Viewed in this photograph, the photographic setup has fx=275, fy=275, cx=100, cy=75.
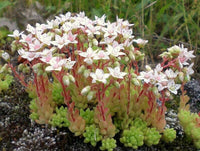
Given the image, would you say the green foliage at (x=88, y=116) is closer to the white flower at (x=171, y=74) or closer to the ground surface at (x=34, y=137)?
the ground surface at (x=34, y=137)

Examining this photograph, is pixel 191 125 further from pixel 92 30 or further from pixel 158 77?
pixel 92 30

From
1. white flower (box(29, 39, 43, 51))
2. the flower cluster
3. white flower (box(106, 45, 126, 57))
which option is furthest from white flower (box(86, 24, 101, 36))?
white flower (box(29, 39, 43, 51))

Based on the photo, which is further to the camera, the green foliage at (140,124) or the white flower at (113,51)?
the green foliage at (140,124)

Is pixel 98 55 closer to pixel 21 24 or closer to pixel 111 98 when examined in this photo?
pixel 111 98

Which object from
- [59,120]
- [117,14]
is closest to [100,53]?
[59,120]

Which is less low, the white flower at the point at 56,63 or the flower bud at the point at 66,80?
the white flower at the point at 56,63

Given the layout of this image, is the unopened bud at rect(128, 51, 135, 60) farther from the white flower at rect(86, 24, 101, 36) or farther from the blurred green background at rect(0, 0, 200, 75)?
the blurred green background at rect(0, 0, 200, 75)

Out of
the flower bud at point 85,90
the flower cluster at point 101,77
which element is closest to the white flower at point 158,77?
the flower cluster at point 101,77
